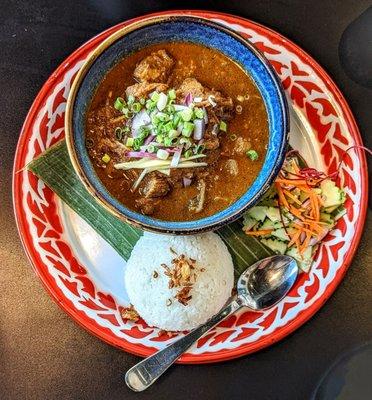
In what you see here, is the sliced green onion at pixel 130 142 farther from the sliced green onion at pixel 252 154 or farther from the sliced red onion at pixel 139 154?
the sliced green onion at pixel 252 154

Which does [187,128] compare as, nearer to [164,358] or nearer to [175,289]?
[175,289]

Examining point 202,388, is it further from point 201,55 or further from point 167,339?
point 201,55

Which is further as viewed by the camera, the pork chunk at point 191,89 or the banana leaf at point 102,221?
the banana leaf at point 102,221

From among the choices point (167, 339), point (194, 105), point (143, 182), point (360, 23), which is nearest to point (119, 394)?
point (167, 339)

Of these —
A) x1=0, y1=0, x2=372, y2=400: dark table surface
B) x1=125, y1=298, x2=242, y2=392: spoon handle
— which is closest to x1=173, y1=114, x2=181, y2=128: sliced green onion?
x1=0, y1=0, x2=372, y2=400: dark table surface

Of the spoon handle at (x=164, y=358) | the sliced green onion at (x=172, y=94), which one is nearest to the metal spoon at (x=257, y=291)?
the spoon handle at (x=164, y=358)

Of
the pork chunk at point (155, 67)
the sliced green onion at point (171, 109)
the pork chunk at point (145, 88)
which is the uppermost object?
the pork chunk at point (155, 67)

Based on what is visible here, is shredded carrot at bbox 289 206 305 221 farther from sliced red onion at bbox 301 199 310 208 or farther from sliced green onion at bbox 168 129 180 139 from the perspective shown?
sliced green onion at bbox 168 129 180 139

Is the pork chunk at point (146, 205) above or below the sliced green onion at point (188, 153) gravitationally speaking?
below
